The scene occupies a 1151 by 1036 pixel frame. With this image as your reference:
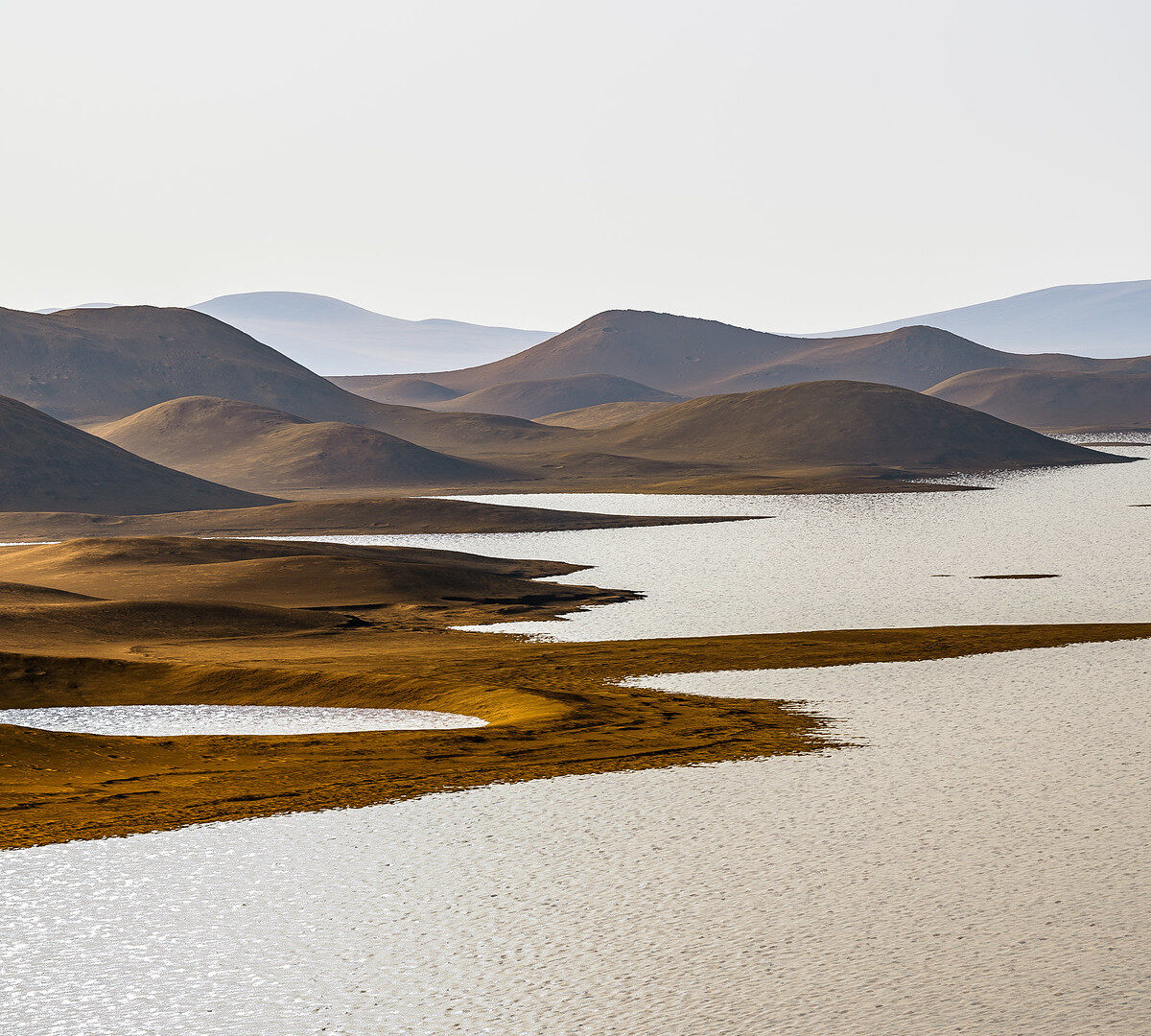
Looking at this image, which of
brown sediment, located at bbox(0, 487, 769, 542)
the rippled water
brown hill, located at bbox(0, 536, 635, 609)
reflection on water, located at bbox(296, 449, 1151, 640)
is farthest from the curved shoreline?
brown sediment, located at bbox(0, 487, 769, 542)

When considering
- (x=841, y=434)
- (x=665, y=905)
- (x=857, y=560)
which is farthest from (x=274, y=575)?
(x=841, y=434)

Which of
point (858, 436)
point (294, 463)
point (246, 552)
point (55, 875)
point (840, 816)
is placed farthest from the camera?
point (858, 436)

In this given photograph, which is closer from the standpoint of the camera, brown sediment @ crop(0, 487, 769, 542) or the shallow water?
the shallow water

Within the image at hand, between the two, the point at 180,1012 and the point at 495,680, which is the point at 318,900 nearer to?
the point at 180,1012

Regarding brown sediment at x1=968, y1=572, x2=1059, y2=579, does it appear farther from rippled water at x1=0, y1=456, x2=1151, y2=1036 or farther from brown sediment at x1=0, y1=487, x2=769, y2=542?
brown sediment at x1=0, y1=487, x2=769, y2=542

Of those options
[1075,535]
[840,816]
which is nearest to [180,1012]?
[840,816]
